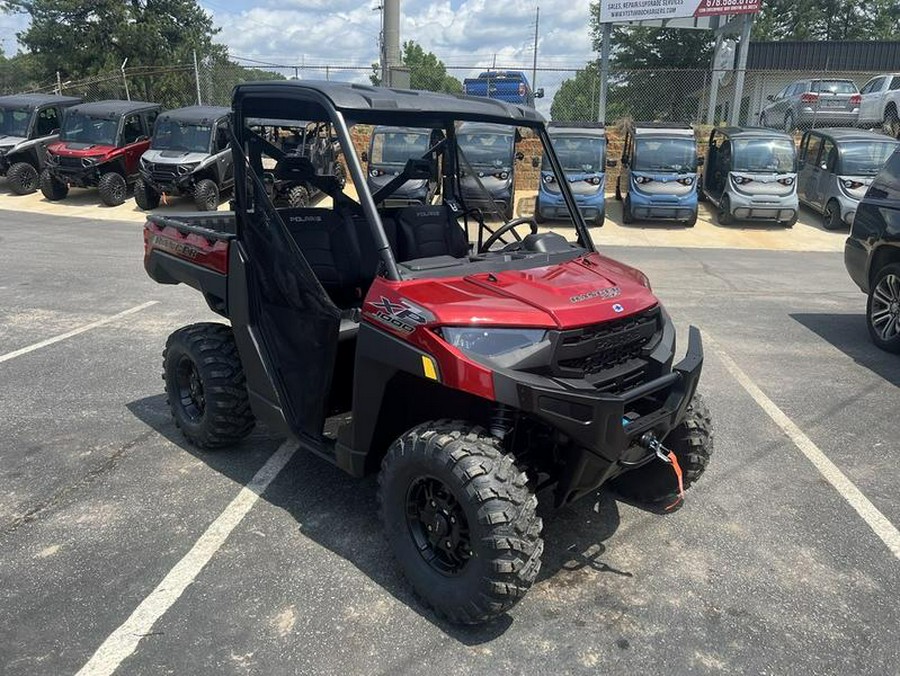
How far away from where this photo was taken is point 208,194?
14992mm

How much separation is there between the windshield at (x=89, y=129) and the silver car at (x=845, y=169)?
15714 millimetres

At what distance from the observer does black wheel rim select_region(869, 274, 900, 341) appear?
21.3ft

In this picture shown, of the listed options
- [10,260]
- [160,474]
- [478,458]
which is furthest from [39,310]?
[478,458]

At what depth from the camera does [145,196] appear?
15836 millimetres

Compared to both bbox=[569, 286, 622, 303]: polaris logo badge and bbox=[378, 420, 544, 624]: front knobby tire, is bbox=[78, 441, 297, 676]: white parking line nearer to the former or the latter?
bbox=[378, 420, 544, 624]: front knobby tire

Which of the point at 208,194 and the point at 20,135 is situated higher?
the point at 20,135

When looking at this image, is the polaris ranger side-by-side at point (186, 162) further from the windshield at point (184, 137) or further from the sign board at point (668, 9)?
the sign board at point (668, 9)

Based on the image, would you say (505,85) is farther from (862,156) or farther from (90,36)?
(90,36)

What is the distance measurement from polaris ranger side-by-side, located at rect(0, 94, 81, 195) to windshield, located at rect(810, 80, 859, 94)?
2085cm

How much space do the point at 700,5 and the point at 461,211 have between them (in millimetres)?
21428

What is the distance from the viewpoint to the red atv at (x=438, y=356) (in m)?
2.74

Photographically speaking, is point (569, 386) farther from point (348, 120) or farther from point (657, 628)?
point (348, 120)

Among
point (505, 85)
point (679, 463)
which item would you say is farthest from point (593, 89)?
point (679, 463)

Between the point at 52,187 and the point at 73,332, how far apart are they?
12.2 m
